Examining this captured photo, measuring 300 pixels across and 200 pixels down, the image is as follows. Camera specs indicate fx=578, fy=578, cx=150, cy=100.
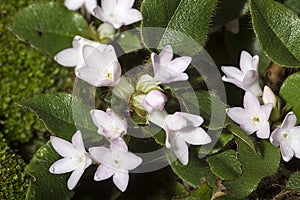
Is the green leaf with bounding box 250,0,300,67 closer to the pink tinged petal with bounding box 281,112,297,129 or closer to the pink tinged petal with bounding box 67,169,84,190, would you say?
the pink tinged petal with bounding box 281,112,297,129

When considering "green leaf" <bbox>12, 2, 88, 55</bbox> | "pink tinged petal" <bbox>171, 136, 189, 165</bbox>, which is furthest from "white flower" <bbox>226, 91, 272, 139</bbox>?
"green leaf" <bbox>12, 2, 88, 55</bbox>

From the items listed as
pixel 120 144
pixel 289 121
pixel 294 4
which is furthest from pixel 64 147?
pixel 294 4

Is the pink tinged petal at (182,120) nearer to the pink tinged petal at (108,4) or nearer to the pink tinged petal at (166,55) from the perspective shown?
the pink tinged petal at (166,55)

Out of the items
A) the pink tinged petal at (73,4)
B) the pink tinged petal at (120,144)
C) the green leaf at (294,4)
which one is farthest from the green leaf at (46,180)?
the green leaf at (294,4)

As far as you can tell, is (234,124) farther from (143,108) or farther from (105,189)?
(105,189)

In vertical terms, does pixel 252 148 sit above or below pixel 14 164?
above

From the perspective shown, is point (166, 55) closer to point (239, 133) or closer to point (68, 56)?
point (239, 133)

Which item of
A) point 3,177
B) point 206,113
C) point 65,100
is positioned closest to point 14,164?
point 3,177
